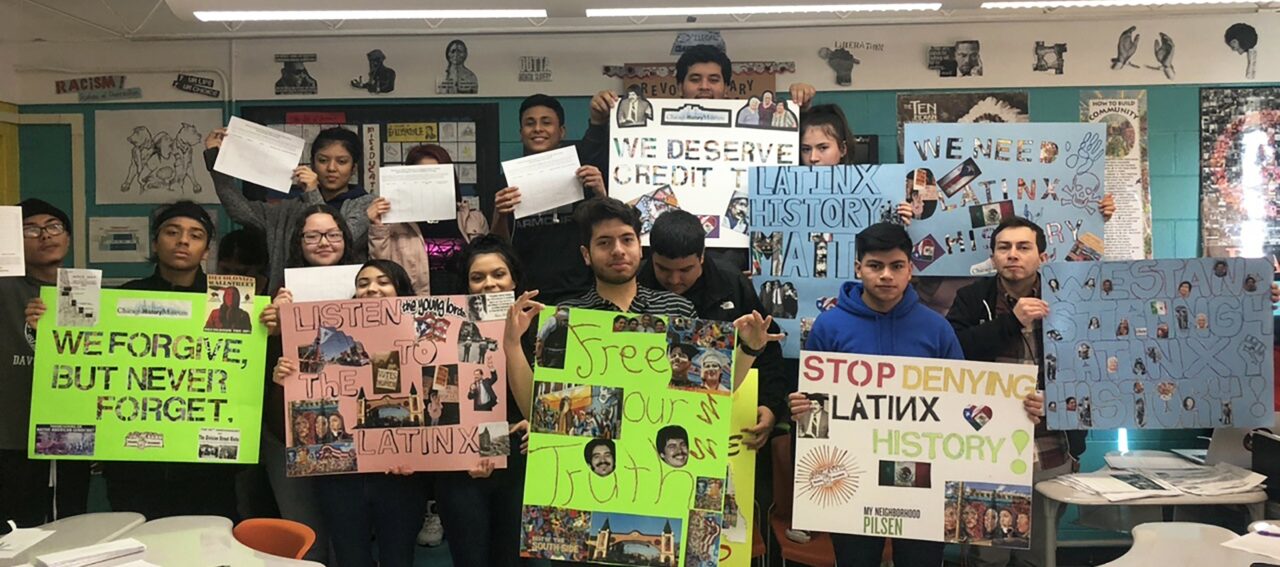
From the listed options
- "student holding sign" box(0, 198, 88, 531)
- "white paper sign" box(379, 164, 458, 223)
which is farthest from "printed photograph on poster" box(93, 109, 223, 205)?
"white paper sign" box(379, 164, 458, 223)

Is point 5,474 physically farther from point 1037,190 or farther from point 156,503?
point 1037,190

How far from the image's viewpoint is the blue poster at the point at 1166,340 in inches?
125

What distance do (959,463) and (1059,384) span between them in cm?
69

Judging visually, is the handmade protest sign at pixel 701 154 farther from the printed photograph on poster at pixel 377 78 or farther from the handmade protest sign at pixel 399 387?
the printed photograph on poster at pixel 377 78

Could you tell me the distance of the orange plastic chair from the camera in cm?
270

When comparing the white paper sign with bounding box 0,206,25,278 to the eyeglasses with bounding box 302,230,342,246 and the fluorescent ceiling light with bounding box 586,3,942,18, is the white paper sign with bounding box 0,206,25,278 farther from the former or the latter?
the fluorescent ceiling light with bounding box 586,3,942,18

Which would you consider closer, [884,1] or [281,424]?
[281,424]

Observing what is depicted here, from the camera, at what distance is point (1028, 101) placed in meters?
4.61

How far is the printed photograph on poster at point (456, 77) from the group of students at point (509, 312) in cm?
105

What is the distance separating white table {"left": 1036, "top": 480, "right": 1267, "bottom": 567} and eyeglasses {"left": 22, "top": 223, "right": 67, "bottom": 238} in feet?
13.0

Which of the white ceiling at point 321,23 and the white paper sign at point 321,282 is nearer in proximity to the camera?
the white paper sign at point 321,282

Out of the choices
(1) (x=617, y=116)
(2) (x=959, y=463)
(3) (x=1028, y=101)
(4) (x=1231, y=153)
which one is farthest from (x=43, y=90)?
(4) (x=1231, y=153)

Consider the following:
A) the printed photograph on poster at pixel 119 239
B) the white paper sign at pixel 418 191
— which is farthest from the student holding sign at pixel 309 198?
the printed photograph on poster at pixel 119 239

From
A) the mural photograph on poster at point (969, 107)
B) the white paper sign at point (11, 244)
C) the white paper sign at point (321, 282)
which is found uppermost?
the mural photograph on poster at point (969, 107)
